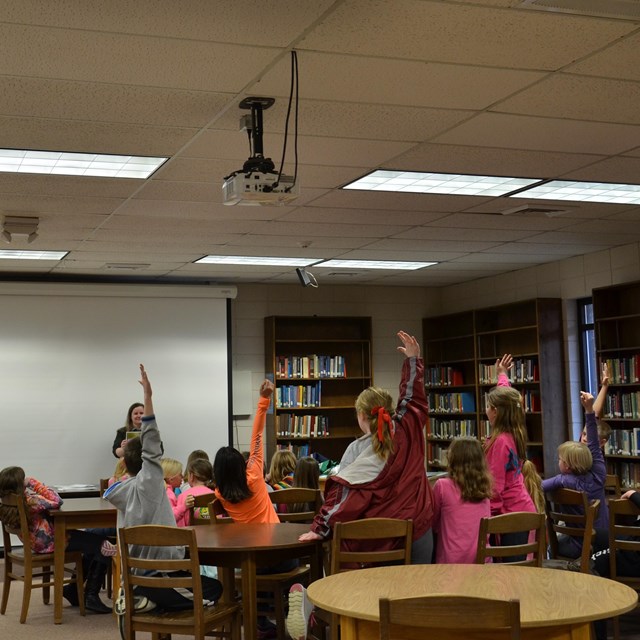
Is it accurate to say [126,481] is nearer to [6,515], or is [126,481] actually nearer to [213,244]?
[6,515]

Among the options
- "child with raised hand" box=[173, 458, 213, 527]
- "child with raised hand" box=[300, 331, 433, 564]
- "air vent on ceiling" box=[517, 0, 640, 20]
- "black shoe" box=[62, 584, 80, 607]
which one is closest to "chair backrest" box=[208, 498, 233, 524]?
"child with raised hand" box=[173, 458, 213, 527]

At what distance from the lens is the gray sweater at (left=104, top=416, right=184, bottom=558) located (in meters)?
4.61

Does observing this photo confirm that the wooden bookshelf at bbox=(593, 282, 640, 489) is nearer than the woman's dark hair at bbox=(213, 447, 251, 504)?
No

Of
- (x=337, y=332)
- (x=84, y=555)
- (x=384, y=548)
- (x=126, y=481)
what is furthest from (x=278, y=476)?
(x=337, y=332)

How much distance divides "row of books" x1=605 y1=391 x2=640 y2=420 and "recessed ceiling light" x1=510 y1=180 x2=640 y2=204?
2141 millimetres

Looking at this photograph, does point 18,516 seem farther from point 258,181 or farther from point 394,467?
point 258,181

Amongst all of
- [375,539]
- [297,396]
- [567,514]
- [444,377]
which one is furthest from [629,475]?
[375,539]

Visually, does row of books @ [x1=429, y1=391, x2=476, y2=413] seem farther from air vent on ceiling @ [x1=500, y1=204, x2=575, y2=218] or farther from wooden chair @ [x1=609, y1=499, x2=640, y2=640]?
wooden chair @ [x1=609, y1=499, x2=640, y2=640]

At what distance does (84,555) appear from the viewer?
23.1 feet

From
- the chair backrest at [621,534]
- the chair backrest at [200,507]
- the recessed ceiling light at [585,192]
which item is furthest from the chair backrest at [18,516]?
the recessed ceiling light at [585,192]

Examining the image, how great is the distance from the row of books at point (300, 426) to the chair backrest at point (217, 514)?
16.8ft

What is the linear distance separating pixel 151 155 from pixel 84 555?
11.4 feet

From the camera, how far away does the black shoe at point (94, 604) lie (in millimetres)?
6754

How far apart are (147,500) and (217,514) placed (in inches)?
32.1
